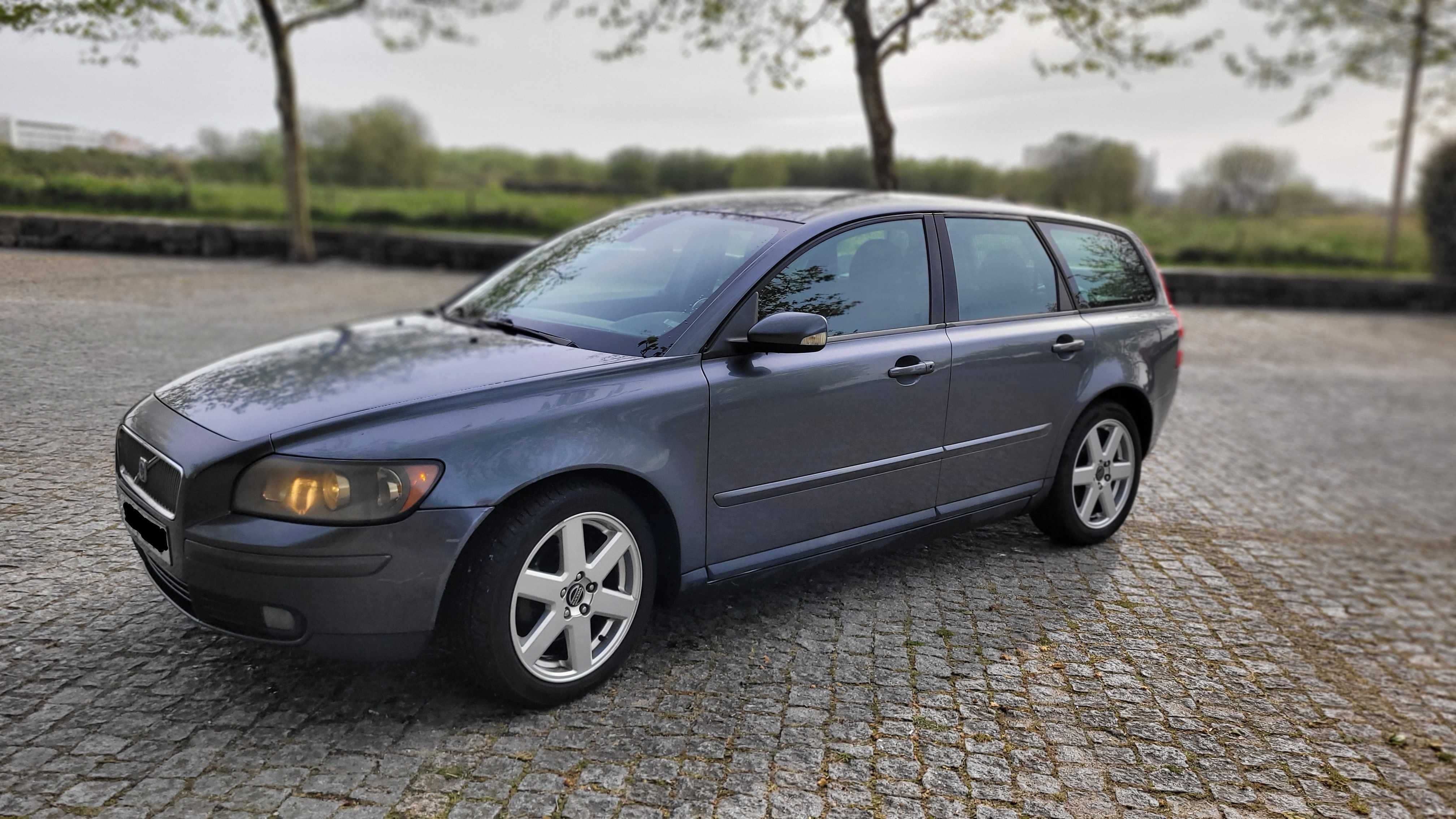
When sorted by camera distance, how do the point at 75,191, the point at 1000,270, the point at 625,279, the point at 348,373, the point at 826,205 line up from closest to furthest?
1. the point at 348,373
2. the point at 625,279
3. the point at 826,205
4. the point at 1000,270
5. the point at 75,191

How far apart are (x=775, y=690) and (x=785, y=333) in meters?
1.21

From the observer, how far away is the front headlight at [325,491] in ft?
9.23

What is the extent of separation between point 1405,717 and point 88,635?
506cm

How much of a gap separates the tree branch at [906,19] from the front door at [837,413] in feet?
30.5

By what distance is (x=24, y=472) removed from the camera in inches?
162

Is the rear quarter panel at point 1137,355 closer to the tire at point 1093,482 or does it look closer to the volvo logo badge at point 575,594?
the tire at point 1093,482

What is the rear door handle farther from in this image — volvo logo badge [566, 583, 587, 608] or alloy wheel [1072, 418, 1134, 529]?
volvo logo badge [566, 583, 587, 608]

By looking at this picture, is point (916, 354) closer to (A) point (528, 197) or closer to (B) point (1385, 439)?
(B) point (1385, 439)

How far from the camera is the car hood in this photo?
3.07 meters

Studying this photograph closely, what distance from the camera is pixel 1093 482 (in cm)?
506

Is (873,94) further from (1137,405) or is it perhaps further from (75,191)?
(75,191)

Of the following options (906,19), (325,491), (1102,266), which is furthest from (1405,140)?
(325,491)

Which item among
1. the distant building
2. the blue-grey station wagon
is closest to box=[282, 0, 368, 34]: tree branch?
the distant building

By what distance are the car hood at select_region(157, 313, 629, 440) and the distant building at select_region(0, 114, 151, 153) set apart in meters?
1.64
